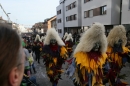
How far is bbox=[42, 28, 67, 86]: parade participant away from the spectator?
16.1 ft

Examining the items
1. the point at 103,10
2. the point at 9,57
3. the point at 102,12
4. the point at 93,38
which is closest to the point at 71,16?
the point at 102,12

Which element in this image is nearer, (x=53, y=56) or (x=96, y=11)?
(x=53, y=56)

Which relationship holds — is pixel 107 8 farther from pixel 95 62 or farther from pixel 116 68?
pixel 95 62

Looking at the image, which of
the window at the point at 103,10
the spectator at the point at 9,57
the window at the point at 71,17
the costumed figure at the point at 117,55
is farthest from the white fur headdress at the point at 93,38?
the window at the point at 71,17

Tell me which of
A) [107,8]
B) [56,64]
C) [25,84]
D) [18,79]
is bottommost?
[56,64]

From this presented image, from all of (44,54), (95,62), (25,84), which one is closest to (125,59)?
(95,62)

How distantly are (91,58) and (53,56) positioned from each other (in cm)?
243

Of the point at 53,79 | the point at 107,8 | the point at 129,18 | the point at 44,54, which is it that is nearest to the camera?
the point at 53,79

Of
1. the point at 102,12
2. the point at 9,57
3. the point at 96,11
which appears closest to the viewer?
the point at 9,57

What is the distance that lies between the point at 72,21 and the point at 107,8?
14.5 metres

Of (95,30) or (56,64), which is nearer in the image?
(95,30)

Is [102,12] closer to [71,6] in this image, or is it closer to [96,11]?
[96,11]

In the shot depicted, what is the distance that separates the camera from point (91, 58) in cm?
359

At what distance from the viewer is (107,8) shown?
19.0 metres
